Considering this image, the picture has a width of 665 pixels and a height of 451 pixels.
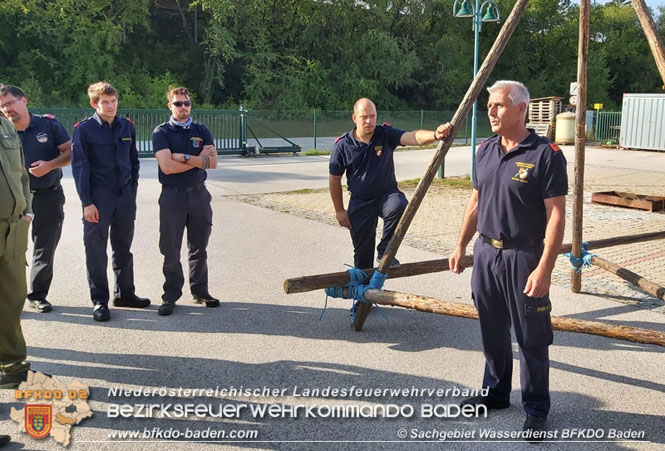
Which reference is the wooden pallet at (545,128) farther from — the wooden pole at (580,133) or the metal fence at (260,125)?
the wooden pole at (580,133)

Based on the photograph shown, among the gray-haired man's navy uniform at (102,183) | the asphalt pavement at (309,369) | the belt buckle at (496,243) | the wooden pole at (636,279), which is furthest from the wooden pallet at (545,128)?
the belt buckle at (496,243)

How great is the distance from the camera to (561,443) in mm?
3777

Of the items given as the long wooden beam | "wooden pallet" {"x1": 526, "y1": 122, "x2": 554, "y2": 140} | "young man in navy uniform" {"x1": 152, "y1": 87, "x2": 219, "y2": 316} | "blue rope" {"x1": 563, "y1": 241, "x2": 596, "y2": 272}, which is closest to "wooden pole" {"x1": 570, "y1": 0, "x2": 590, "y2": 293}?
"blue rope" {"x1": 563, "y1": 241, "x2": 596, "y2": 272}

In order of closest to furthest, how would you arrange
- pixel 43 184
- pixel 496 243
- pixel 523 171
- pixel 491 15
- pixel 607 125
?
pixel 523 171, pixel 496 243, pixel 43 184, pixel 491 15, pixel 607 125

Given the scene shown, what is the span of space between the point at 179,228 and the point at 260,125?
20347mm

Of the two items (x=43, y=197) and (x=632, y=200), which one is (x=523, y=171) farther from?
(x=632, y=200)

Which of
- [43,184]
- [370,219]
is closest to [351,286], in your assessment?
[370,219]

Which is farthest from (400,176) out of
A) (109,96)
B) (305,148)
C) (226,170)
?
(109,96)

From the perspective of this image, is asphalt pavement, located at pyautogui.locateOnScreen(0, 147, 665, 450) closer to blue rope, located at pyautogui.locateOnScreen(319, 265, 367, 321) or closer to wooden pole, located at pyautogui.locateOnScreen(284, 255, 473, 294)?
blue rope, located at pyautogui.locateOnScreen(319, 265, 367, 321)

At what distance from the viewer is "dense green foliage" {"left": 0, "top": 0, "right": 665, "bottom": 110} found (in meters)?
37.0

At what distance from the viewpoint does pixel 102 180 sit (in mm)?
5914

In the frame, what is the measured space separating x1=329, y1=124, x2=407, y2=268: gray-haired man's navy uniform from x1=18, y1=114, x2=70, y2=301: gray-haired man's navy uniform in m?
2.53

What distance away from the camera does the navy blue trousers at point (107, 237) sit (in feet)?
19.5

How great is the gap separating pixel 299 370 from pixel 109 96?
114 inches
